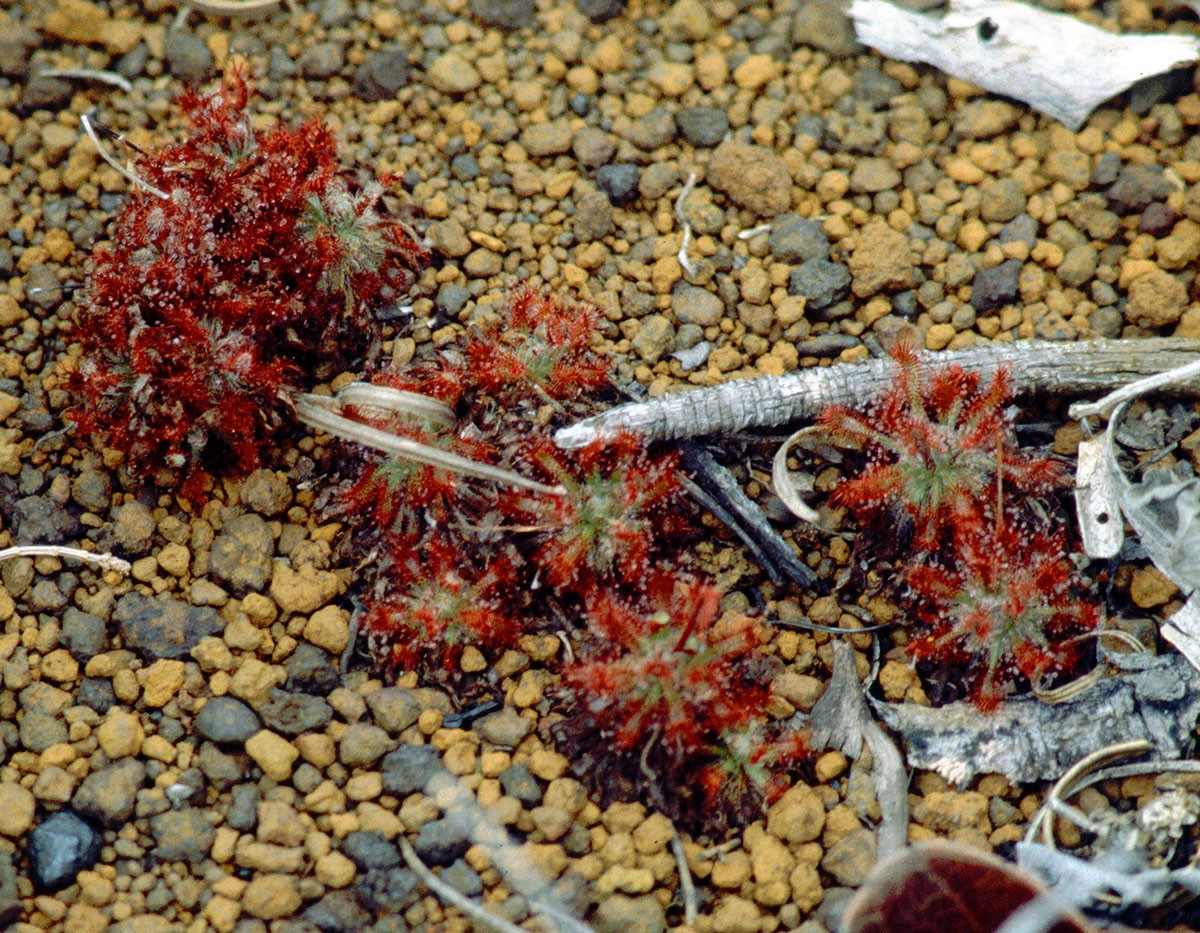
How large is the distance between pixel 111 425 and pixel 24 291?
83cm

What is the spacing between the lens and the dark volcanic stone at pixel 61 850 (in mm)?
3000

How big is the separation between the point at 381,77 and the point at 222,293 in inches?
51.5

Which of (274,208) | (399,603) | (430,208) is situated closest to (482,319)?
(430,208)

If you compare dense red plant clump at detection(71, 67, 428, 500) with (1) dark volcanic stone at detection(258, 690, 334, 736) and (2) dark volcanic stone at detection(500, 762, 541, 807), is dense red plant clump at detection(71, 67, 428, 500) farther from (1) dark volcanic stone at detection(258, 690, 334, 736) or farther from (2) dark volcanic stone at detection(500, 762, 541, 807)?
(2) dark volcanic stone at detection(500, 762, 541, 807)

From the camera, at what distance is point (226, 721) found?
3.24 metres

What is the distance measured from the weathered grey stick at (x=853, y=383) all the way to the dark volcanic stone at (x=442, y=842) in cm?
121

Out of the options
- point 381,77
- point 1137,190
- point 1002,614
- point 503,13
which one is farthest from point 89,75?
point 1137,190

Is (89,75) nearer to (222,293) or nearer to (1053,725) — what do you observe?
(222,293)

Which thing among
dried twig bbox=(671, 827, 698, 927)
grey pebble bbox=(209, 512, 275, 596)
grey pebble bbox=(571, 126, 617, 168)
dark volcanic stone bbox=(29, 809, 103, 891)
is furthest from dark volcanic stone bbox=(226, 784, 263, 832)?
grey pebble bbox=(571, 126, 617, 168)

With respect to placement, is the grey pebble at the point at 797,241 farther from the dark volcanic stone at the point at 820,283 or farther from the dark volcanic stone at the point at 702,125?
the dark volcanic stone at the point at 702,125

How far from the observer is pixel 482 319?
12.6 ft

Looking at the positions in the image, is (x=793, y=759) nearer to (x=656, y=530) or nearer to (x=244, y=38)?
(x=656, y=530)

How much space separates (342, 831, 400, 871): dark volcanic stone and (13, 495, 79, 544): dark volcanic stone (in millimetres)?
1421

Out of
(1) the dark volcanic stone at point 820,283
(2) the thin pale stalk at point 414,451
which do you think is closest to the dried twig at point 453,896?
(2) the thin pale stalk at point 414,451
